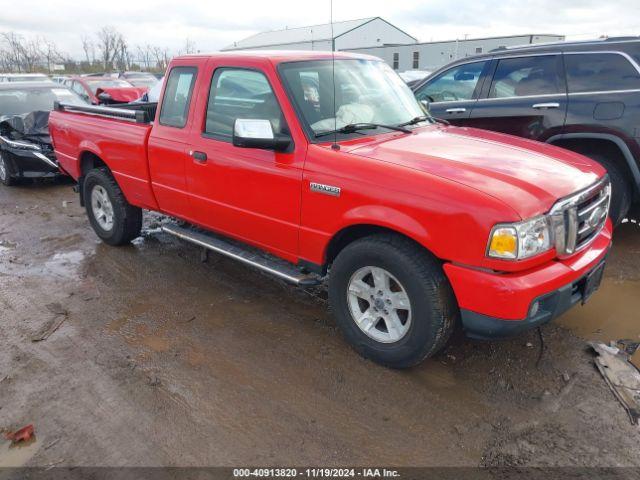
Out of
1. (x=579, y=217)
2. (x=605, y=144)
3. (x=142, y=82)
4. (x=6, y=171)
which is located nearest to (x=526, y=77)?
(x=605, y=144)

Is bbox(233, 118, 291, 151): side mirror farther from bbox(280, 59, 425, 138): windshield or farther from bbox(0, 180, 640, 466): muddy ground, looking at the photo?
bbox(0, 180, 640, 466): muddy ground

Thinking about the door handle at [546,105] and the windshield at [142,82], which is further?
the windshield at [142,82]

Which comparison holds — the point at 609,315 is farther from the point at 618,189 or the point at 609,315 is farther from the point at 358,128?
the point at 358,128

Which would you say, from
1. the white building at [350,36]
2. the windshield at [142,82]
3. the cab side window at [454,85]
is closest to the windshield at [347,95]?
the cab side window at [454,85]

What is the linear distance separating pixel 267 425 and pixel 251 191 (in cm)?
167

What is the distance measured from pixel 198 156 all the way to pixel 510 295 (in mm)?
2603

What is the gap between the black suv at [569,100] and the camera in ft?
15.9

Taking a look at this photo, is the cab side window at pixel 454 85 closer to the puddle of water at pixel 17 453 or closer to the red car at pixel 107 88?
the puddle of water at pixel 17 453

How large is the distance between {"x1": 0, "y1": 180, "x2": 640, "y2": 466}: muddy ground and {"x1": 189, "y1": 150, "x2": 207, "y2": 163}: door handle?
3.90ft

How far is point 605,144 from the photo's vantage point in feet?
16.6

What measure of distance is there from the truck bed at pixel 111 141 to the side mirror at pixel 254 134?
1.63 meters

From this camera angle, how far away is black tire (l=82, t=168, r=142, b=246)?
204 inches

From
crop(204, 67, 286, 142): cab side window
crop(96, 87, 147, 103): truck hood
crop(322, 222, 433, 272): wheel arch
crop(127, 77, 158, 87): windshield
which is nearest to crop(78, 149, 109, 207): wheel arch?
crop(204, 67, 286, 142): cab side window

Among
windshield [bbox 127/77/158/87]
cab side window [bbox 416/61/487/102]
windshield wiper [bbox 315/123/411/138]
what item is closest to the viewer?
windshield wiper [bbox 315/123/411/138]
